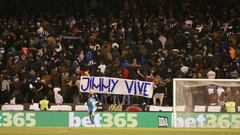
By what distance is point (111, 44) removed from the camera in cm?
2286

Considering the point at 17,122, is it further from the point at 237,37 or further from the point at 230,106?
the point at 237,37

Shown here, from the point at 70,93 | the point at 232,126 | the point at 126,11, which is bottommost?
the point at 232,126

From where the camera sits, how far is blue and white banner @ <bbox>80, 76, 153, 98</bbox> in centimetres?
2027

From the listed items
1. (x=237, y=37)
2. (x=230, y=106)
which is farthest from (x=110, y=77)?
(x=237, y=37)

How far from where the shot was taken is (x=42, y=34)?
76.0 ft

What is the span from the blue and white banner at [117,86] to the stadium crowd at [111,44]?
25cm

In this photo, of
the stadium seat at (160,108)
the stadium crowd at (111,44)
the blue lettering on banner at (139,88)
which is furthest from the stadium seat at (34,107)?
the stadium seat at (160,108)

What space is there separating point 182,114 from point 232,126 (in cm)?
188

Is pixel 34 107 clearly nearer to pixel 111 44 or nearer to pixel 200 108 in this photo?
pixel 111 44

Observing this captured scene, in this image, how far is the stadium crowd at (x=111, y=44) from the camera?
20391mm

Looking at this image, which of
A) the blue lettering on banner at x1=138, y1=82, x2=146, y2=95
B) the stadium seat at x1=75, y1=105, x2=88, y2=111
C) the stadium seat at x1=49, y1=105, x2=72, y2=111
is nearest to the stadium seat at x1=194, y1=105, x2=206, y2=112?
the blue lettering on banner at x1=138, y1=82, x2=146, y2=95

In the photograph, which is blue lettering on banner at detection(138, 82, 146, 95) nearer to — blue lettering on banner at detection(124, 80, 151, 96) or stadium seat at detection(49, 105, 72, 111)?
blue lettering on banner at detection(124, 80, 151, 96)

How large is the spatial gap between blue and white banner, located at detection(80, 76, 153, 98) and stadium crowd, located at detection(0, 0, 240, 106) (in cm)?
25

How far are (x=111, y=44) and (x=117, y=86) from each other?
295cm
